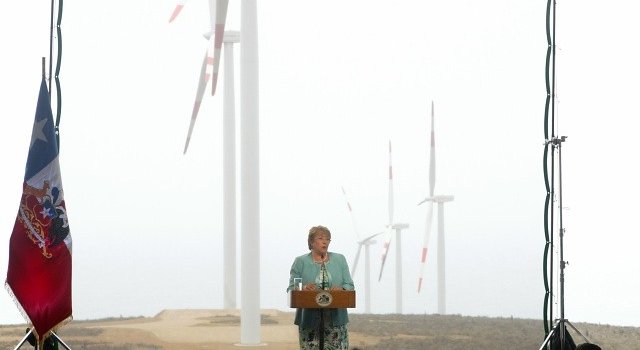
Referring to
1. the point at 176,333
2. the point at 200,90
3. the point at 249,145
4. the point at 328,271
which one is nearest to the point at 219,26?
the point at 249,145

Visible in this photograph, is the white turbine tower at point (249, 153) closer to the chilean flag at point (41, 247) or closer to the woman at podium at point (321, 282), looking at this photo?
the chilean flag at point (41, 247)

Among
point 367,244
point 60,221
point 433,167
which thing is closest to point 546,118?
point 60,221

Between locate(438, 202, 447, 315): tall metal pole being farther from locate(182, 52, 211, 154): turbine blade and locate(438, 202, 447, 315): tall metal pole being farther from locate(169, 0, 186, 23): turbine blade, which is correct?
locate(182, 52, 211, 154): turbine blade

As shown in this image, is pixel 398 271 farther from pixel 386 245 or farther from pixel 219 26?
pixel 219 26

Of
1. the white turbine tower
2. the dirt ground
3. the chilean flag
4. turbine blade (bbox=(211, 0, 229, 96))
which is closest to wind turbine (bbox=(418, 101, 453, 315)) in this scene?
the dirt ground

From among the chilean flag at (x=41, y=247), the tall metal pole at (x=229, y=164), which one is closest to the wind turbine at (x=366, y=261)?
the tall metal pole at (x=229, y=164)

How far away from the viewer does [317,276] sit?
9.88 m

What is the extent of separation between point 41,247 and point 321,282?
287 cm

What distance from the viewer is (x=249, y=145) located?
16.9 metres

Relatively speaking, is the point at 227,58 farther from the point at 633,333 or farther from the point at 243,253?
the point at 633,333

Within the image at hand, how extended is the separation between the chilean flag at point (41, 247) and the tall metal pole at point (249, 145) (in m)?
6.11

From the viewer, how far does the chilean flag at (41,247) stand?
1076 centimetres

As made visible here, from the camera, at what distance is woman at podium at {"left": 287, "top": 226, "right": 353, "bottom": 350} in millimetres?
9688

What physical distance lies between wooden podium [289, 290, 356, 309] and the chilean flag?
255cm
